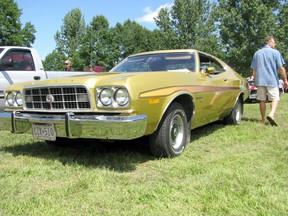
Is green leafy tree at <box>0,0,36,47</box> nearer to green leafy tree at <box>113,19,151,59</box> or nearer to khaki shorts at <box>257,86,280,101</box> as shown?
green leafy tree at <box>113,19,151,59</box>

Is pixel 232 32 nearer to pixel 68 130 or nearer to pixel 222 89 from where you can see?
pixel 222 89

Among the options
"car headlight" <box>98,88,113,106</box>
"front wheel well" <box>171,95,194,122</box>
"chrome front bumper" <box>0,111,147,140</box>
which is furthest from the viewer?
"front wheel well" <box>171,95,194,122</box>

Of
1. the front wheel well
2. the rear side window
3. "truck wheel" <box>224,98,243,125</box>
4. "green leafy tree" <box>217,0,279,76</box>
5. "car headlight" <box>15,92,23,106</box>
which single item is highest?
"green leafy tree" <box>217,0,279,76</box>

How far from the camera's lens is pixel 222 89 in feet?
18.3

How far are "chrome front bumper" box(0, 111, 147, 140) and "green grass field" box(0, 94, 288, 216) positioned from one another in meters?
0.41

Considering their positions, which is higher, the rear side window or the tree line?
the tree line

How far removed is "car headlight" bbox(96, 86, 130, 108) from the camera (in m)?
3.36

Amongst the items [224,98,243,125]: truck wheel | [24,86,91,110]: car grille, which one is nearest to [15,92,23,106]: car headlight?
[24,86,91,110]: car grille

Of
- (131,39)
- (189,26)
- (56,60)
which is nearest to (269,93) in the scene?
(189,26)

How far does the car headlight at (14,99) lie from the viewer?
4238 millimetres

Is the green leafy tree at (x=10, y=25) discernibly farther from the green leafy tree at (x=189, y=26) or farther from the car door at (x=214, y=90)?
the car door at (x=214, y=90)

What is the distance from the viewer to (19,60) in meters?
7.80

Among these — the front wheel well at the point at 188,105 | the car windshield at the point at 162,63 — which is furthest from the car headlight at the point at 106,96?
the car windshield at the point at 162,63

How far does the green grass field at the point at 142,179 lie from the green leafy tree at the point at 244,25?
69.2 ft
